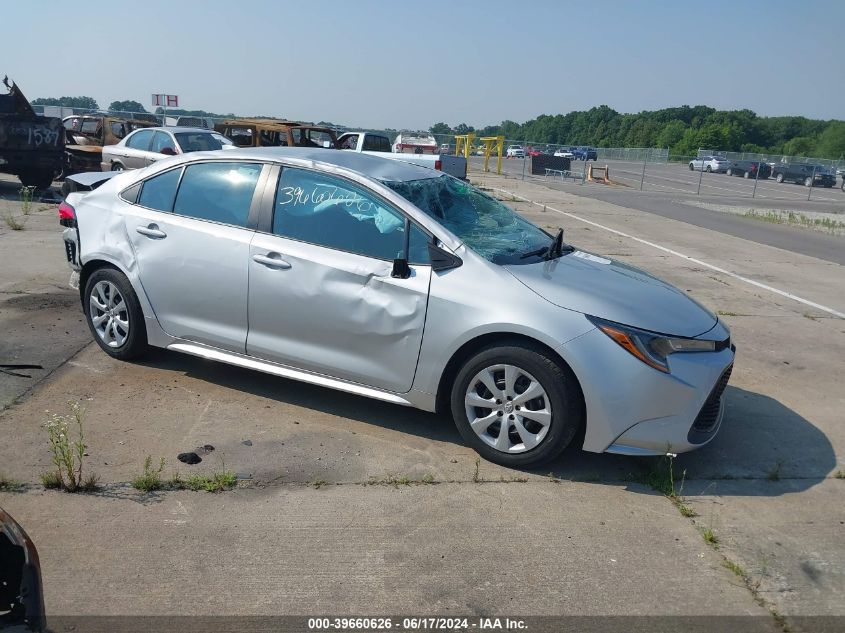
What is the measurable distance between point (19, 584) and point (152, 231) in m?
3.50

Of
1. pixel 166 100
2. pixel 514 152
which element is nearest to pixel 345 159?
pixel 166 100

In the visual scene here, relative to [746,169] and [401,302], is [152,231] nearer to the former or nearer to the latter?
[401,302]

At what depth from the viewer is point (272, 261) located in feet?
15.9

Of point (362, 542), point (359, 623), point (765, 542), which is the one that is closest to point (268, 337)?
point (362, 542)

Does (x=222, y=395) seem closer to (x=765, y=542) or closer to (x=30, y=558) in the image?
(x=30, y=558)

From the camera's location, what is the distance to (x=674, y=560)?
3.57 meters

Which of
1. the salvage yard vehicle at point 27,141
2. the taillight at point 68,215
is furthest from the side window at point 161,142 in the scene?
the taillight at point 68,215

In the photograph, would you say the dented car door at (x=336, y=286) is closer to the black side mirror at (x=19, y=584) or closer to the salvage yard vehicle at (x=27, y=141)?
the black side mirror at (x=19, y=584)

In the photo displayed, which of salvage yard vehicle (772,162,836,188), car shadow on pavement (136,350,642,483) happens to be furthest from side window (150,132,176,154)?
salvage yard vehicle (772,162,836,188)

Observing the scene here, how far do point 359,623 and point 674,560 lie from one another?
1.53 metres

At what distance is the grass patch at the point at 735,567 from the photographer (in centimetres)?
349

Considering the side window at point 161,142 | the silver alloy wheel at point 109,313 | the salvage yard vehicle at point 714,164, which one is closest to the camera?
the silver alloy wheel at point 109,313

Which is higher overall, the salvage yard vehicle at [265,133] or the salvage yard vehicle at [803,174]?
the salvage yard vehicle at [265,133]

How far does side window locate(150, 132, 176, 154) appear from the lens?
15.7 meters
